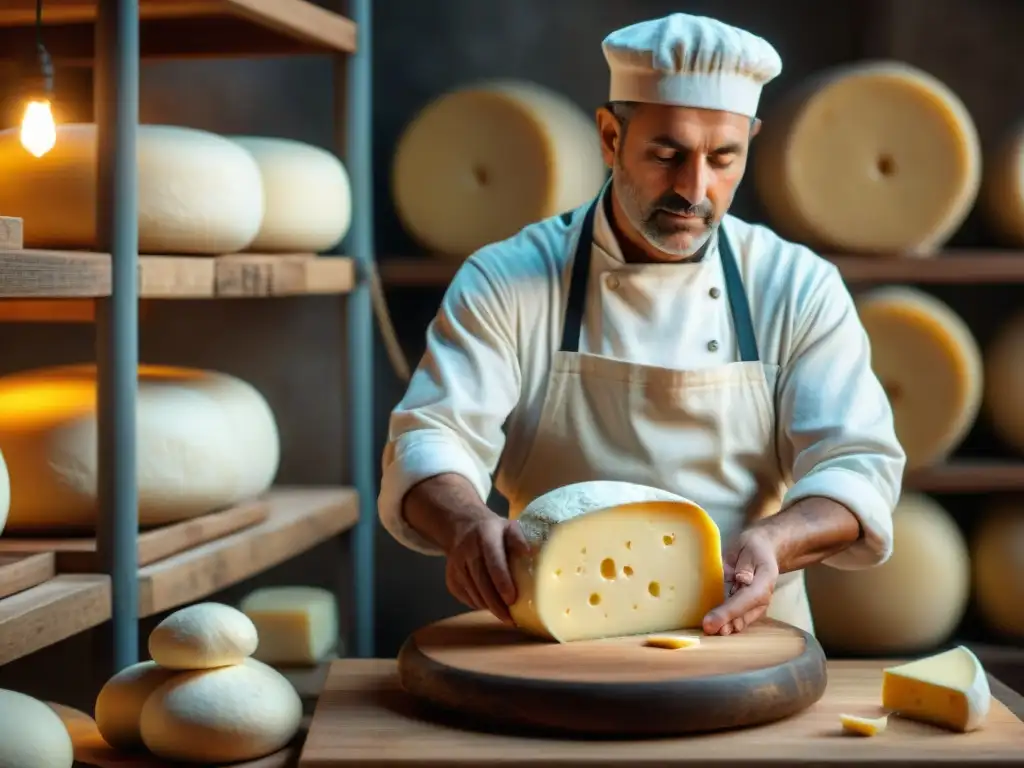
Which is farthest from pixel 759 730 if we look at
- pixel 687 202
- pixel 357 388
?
pixel 357 388

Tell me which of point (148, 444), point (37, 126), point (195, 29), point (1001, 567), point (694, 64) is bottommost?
point (1001, 567)

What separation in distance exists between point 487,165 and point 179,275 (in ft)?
3.67

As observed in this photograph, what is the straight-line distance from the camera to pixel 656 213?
2314 mm

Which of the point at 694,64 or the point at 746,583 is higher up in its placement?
the point at 694,64

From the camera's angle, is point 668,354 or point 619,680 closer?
point 619,680

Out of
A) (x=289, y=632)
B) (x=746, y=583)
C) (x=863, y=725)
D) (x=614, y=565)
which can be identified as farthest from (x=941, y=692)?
(x=289, y=632)

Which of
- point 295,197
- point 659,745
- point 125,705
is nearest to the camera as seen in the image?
point 659,745

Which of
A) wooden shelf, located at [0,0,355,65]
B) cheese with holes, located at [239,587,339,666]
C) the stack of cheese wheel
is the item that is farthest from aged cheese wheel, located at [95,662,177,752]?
cheese with holes, located at [239,587,339,666]

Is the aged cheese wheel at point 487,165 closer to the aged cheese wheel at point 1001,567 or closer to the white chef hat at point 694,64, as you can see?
the white chef hat at point 694,64

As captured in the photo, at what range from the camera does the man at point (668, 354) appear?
2.24 m

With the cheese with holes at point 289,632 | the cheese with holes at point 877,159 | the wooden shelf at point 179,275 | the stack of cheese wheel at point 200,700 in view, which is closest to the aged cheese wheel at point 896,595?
the cheese with holes at point 877,159

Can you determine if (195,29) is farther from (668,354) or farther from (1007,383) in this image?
(1007,383)

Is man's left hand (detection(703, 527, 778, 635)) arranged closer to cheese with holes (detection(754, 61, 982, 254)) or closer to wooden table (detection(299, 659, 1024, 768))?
wooden table (detection(299, 659, 1024, 768))

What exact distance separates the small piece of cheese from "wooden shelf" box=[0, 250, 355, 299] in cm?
124
